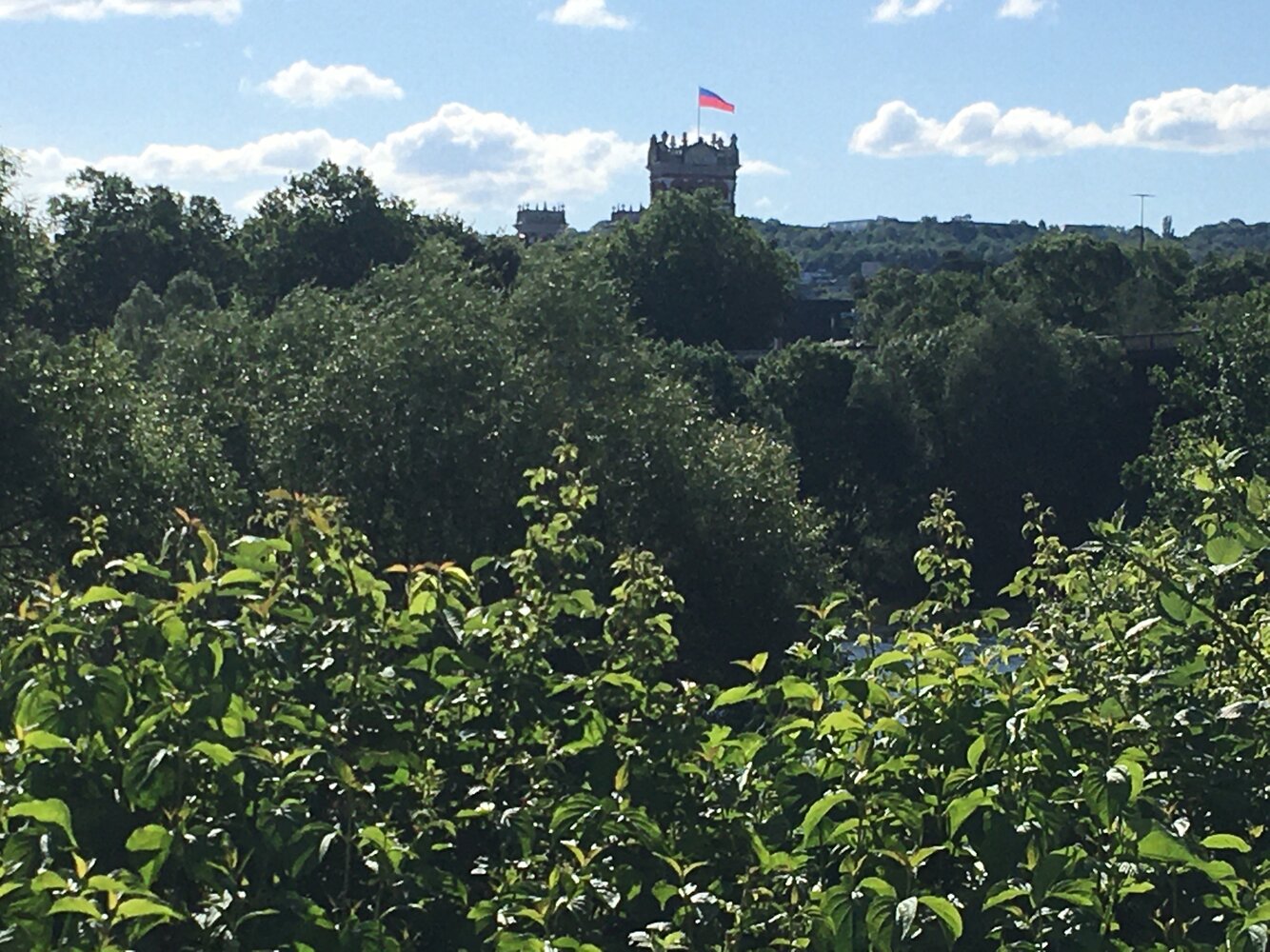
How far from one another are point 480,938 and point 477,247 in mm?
76005

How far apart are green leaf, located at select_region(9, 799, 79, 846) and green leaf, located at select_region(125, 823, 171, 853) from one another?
0.13 meters

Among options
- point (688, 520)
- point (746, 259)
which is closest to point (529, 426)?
point (688, 520)

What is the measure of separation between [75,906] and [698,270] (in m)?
74.7

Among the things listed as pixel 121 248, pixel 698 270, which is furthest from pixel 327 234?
pixel 698 270

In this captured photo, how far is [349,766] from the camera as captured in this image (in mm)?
4293

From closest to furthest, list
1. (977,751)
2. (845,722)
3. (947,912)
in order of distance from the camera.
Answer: (947,912) → (977,751) → (845,722)

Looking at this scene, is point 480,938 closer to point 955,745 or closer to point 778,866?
point 778,866

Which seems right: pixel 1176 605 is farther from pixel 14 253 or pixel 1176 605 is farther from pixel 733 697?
pixel 14 253

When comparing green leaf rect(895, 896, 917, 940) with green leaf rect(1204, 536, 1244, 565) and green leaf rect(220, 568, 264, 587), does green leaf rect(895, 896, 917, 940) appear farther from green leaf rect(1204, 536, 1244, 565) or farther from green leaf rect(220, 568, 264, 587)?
green leaf rect(220, 568, 264, 587)

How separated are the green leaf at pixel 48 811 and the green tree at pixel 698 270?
72448 millimetres

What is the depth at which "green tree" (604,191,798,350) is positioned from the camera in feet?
253

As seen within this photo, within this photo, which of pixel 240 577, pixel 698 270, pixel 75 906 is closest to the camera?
pixel 75 906

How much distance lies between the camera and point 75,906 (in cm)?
344

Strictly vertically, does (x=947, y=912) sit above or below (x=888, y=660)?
below
